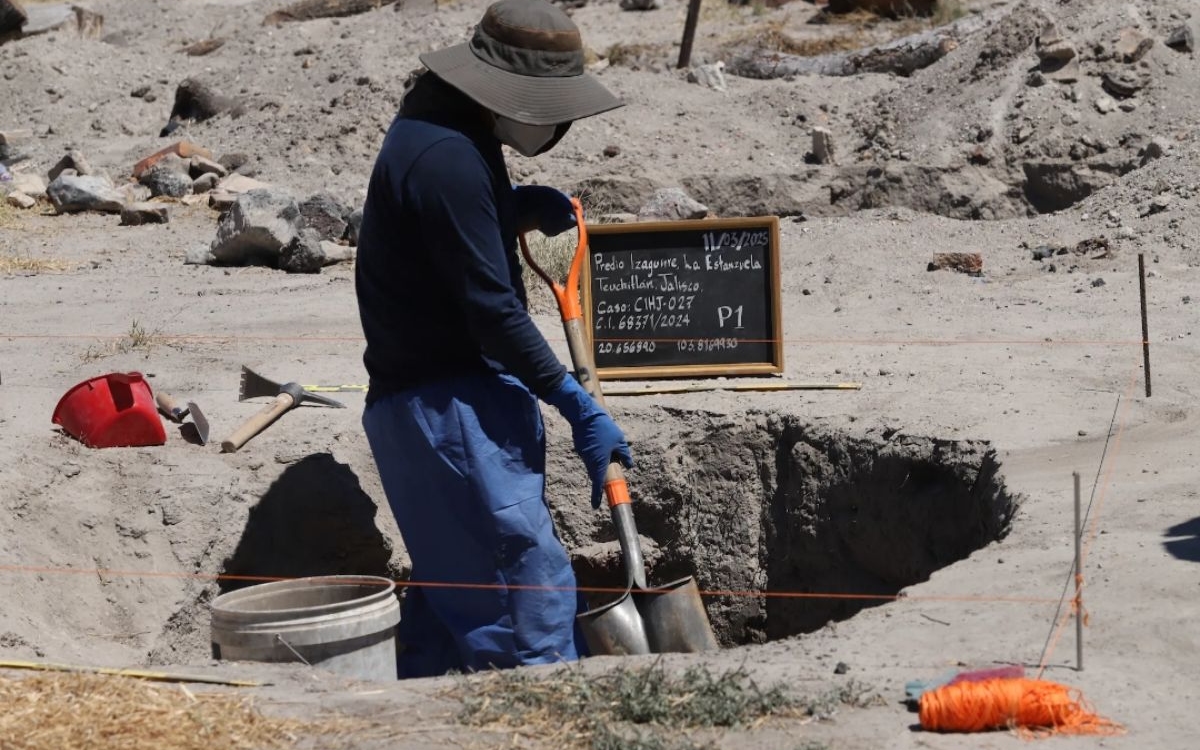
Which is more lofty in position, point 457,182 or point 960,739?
point 457,182

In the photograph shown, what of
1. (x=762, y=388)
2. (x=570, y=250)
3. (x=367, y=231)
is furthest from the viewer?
(x=570, y=250)

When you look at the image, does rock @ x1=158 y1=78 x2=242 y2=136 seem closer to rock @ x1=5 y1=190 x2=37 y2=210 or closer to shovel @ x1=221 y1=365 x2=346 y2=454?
rock @ x1=5 y1=190 x2=37 y2=210

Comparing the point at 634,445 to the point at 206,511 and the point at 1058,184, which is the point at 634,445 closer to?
the point at 206,511

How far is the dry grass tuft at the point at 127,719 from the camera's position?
3.32 meters

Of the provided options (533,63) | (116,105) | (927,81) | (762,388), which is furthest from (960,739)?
(116,105)

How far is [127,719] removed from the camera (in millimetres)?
3449

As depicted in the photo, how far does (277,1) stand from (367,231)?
60.9 feet

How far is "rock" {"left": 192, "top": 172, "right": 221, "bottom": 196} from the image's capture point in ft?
41.1

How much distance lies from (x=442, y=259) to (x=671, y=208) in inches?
260

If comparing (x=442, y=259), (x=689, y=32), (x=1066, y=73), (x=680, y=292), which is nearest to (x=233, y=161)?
(x=689, y=32)

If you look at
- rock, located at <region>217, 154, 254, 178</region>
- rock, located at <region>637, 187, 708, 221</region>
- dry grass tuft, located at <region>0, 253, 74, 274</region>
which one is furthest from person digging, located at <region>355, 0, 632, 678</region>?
rock, located at <region>217, 154, 254, 178</region>

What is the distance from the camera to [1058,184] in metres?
11.2

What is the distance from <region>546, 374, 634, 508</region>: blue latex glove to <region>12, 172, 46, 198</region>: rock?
8.87 meters

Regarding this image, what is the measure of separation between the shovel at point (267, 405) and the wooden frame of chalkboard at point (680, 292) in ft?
4.68
